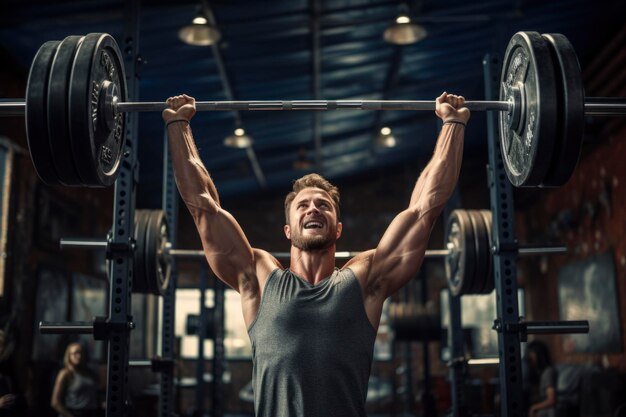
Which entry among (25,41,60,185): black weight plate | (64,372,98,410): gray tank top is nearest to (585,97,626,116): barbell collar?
(25,41,60,185): black weight plate

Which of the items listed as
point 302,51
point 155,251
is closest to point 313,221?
point 155,251

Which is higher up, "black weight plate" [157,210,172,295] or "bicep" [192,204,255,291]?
"black weight plate" [157,210,172,295]

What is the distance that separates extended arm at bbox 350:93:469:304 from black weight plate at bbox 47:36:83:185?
2.77 feet

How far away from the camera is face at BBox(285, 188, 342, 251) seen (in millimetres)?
2074

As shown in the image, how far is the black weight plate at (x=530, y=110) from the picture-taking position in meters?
2.00

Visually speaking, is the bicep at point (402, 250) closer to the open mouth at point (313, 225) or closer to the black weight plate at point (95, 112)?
the open mouth at point (313, 225)

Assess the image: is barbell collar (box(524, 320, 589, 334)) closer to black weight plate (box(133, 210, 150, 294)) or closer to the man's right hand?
the man's right hand

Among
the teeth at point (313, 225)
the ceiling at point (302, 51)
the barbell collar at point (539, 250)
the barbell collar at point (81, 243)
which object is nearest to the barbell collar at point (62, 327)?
the barbell collar at point (81, 243)

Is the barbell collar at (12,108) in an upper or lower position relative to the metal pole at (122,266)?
upper

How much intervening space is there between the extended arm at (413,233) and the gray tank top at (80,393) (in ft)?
11.7

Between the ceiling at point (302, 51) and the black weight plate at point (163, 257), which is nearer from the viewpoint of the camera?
the black weight plate at point (163, 257)

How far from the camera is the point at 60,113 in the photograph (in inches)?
78.5

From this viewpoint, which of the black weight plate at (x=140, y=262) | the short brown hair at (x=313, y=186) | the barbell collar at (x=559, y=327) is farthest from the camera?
the black weight plate at (x=140, y=262)

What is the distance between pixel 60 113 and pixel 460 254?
91.7 inches
